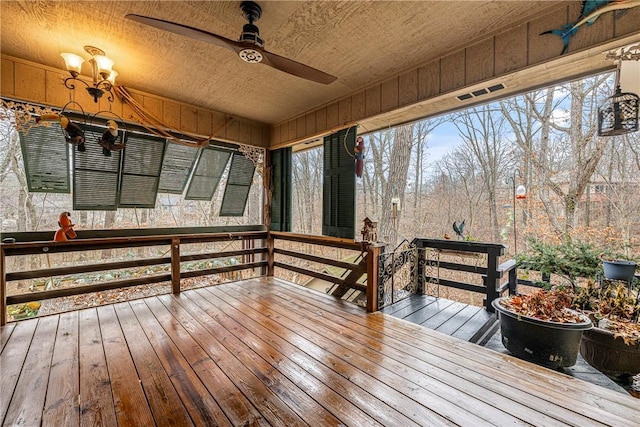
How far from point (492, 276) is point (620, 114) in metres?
1.99

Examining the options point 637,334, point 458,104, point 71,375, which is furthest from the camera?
point 458,104

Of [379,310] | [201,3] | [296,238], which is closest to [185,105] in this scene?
[201,3]

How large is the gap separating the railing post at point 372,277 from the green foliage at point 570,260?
1.97 m

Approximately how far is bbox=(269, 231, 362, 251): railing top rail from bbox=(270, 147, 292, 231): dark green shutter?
0.15 meters

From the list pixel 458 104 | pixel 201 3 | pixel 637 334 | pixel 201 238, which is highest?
pixel 201 3

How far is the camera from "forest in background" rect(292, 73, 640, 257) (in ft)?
15.2

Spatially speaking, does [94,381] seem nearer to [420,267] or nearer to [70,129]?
[70,129]

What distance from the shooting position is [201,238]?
427cm

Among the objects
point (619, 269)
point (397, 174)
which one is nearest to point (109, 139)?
point (619, 269)

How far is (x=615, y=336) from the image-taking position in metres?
2.17

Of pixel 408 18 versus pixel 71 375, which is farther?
pixel 408 18

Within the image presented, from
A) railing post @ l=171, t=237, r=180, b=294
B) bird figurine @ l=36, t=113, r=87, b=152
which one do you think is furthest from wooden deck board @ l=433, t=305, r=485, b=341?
bird figurine @ l=36, t=113, r=87, b=152

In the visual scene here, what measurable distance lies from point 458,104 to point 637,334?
257cm

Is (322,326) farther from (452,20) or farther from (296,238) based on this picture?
(452,20)
